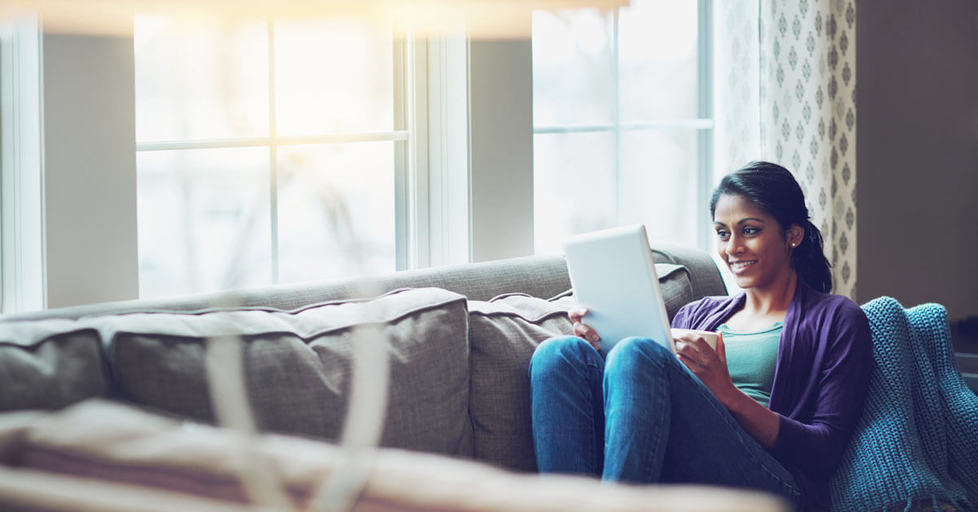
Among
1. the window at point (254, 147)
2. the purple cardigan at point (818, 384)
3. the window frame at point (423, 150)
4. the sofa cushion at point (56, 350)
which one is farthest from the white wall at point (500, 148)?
the sofa cushion at point (56, 350)

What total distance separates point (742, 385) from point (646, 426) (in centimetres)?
49

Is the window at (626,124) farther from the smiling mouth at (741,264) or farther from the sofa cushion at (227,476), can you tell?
the sofa cushion at (227,476)

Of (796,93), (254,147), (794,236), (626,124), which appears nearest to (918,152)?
(796,93)

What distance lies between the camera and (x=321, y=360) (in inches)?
64.7

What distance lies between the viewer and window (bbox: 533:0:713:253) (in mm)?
2943

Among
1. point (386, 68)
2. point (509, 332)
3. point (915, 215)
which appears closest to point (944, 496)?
point (509, 332)

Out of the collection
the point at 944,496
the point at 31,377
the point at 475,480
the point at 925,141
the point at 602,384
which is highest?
the point at 925,141

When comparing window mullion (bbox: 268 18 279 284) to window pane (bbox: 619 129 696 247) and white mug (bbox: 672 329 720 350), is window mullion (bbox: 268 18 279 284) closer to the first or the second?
white mug (bbox: 672 329 720 350)

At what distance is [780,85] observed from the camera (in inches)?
123

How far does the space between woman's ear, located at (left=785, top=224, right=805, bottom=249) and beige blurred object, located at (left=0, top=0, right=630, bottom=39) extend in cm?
190

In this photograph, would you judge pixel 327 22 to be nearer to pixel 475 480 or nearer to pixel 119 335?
pixel 475 480

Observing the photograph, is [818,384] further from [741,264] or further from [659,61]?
[659,61]

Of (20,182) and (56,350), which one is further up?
(20,182)

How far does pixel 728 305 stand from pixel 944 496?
0.63 meters
